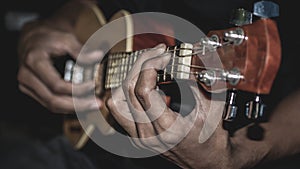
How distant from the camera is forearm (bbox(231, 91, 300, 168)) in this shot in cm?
91

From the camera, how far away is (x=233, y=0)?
1040 mm

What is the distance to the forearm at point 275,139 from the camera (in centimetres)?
91

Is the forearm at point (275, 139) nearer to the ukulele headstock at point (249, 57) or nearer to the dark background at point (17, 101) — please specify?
the ukulele headstock at point (249, 57)

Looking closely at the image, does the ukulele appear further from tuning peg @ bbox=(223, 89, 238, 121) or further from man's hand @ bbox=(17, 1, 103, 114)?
man's hand @ bbox=(17, 1, 103, 114)

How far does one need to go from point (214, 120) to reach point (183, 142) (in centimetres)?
6

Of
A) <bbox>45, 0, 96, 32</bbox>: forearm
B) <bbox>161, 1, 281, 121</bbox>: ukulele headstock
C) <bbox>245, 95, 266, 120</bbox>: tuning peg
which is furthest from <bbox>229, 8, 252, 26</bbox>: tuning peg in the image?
<bbox>45, 0, 96, 32</bbox>: forearm

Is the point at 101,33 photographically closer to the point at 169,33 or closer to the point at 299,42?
the point at 169,33

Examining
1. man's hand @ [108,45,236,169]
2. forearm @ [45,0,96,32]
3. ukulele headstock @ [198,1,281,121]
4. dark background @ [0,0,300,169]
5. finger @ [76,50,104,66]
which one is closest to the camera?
ukulele headstock @ [198,1,281,121]

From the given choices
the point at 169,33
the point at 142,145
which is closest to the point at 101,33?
the point at 169,33

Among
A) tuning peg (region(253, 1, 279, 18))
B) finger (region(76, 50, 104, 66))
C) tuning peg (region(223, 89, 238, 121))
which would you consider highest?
tuning peg (region(253, 1, 279, 18))

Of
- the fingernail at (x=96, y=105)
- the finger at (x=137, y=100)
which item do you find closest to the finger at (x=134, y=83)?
the finger at (x=137, y=100)

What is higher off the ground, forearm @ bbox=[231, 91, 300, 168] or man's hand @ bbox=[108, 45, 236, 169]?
man's hand @ bbox=[108, 45, 236, 169]

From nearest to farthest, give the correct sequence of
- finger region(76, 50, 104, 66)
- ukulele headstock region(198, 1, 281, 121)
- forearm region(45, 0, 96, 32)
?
ukulele headstock region(198, 1, 281, 121)
finger region(76, 50, 104, 66)
forearm region(45, 0, 96, 32)

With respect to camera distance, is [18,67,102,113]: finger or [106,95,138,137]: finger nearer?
[106,95,138,137]: finger
